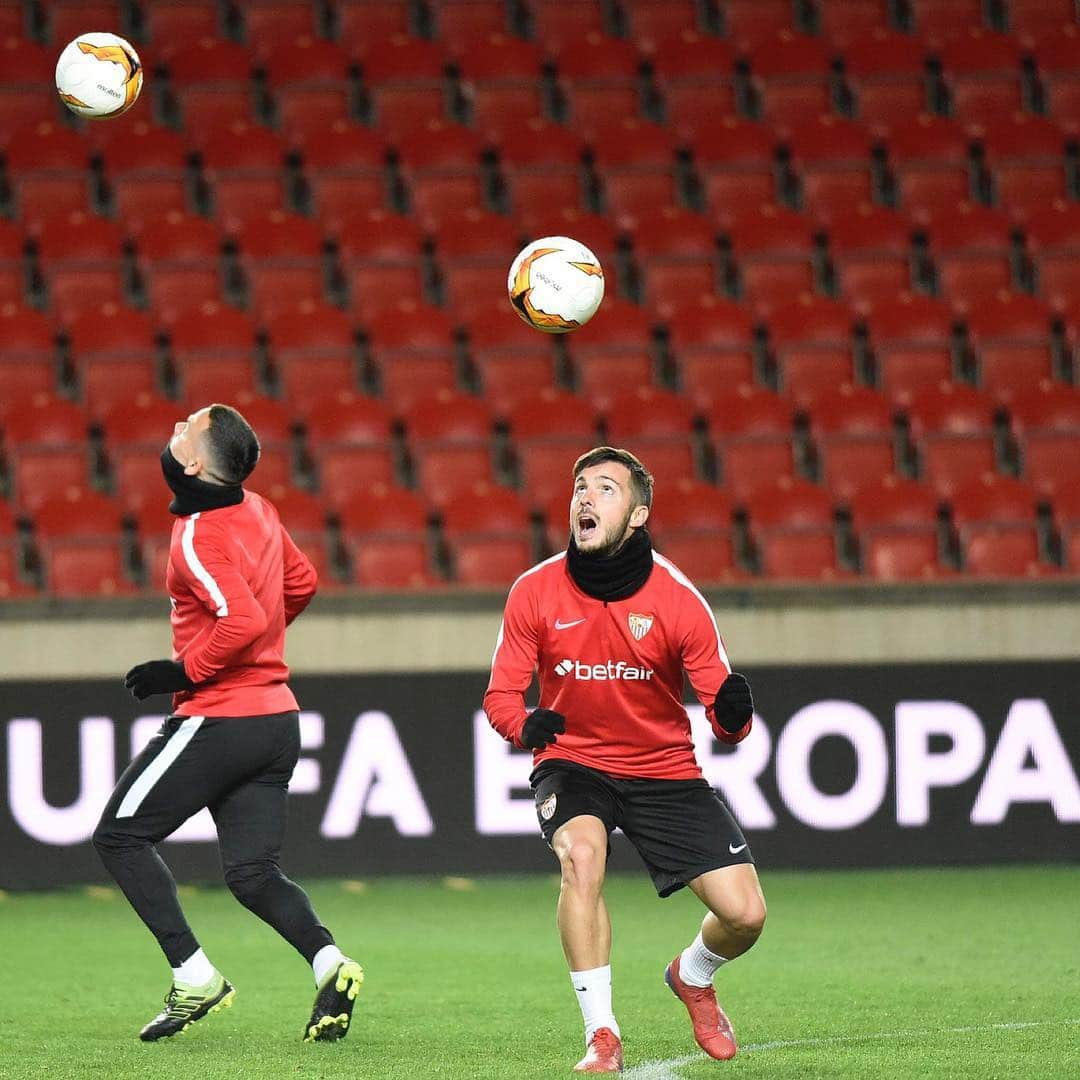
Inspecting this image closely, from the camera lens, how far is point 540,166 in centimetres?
1318

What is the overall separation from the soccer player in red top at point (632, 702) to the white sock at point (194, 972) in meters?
1.07

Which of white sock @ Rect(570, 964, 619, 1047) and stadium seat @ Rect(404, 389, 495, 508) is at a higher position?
stadium seat @ Rect(404, 389, 495, 508)

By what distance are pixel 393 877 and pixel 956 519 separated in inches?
159

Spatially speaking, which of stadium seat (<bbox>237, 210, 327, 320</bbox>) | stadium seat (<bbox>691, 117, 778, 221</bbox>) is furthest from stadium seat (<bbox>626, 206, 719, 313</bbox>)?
stadium seat (<bbox>237, 210, 327, 320</bbox>)

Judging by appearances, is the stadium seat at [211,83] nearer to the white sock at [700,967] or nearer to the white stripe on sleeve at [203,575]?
the white stripe on sleeve at [203,575]

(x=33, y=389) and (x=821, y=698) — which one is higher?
(x=33, y=389)

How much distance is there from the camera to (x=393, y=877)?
8812mm

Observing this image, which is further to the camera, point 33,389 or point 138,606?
point 33,389

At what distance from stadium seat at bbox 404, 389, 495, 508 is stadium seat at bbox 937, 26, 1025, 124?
4915mm

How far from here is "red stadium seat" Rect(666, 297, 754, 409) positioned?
38.7 ft

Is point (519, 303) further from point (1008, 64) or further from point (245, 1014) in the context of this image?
point (1008, 64)

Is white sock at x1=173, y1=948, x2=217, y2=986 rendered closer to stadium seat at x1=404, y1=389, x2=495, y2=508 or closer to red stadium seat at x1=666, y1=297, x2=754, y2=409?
stadium seat at x1=404, y1=389, x2=495, y2=508

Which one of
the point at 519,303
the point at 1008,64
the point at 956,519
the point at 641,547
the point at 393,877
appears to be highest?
the point at 1008,64

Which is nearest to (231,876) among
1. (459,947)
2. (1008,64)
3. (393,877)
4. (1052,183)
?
(459,947)
